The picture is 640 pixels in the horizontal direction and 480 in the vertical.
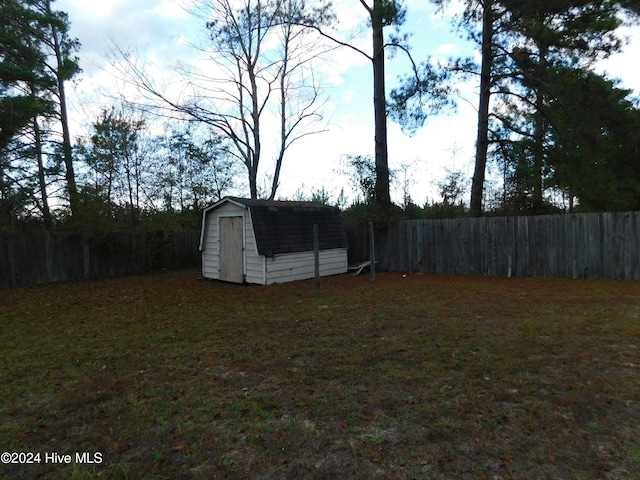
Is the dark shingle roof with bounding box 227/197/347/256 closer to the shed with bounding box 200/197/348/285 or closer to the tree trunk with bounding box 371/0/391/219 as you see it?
the shed with bounding box 200/197/348/285

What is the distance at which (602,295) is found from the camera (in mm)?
7188

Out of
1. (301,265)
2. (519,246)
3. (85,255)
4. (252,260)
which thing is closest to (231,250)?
(252,260)

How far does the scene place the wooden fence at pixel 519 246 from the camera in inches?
353

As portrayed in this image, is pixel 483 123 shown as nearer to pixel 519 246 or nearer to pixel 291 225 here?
pixel 519 246

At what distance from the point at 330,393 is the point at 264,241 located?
6.79 m

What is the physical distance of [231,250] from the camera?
10.4 metres

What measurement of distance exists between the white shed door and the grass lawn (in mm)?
3825

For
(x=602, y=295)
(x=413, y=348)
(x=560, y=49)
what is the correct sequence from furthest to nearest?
(x=560, y=49), (x=602, y=295), (x=413, y=348)

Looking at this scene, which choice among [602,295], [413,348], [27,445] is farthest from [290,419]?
[602,295]

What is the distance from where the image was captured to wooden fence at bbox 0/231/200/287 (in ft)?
33.5

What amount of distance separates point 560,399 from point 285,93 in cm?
1686

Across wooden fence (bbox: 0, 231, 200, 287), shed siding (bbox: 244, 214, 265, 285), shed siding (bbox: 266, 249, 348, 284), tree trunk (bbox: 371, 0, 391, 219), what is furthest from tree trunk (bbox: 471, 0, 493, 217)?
wooden fence (bbox: 0, 231, 200, 287)

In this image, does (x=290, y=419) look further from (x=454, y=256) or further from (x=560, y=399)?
(x=454, y=256)

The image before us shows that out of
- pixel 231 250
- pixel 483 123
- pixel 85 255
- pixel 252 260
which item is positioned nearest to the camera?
pixel 252 260
